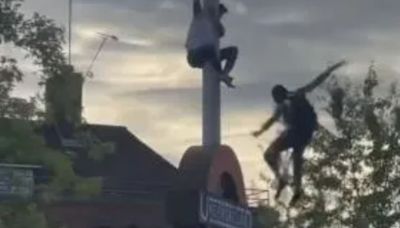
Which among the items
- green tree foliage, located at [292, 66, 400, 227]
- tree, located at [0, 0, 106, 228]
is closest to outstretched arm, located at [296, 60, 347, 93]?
tree, located at [0, 0, 106, 228]

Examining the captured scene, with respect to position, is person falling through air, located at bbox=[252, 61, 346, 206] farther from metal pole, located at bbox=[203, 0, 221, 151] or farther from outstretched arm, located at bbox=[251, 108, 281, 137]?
metal pole, located at bbox=[203, 0, 221, 151]

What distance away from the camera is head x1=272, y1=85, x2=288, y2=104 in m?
15.8

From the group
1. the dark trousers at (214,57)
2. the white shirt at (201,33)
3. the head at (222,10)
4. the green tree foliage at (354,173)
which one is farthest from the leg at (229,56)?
the green tree foliage at (354,173)

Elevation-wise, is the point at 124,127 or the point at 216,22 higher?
the point at 216,22

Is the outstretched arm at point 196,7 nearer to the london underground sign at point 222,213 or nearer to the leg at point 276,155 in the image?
the leg at point 276,155

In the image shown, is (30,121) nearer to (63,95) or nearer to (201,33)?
(63,95)

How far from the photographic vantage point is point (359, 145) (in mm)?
38688

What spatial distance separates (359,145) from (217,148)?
21564mm

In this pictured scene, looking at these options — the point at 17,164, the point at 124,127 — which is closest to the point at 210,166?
the point at 17,164

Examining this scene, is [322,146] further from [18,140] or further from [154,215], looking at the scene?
[18,140]

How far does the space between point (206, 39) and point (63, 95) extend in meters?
3.90

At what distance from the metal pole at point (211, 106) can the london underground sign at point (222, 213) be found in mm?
700

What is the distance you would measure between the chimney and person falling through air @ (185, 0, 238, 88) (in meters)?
3.35

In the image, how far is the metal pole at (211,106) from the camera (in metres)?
17.3
